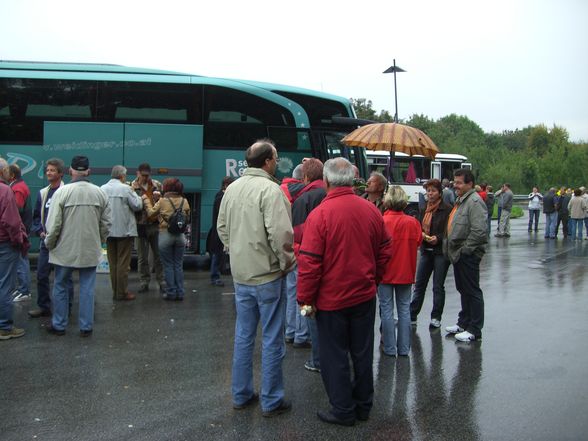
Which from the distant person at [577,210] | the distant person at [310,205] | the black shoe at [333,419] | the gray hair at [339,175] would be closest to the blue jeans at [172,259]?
the distant person at [310,205]

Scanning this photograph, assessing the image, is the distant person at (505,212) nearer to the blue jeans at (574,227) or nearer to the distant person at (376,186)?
the blue jeans at (574,227)

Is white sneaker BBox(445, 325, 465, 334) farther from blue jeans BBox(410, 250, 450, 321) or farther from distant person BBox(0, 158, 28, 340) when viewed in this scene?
distant person BBox(0, 158, 28, 340)

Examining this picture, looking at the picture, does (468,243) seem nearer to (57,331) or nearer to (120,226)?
(57,331)

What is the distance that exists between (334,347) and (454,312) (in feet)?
14.2

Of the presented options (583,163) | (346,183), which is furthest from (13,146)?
(583,163)

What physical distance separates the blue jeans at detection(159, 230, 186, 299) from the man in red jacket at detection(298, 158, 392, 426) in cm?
478

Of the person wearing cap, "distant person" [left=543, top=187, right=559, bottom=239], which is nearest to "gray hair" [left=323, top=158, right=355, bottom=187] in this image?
the person wearing cap

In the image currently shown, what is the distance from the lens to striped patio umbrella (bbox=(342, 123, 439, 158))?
8328 mm

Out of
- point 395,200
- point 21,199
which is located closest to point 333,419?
point 395,200

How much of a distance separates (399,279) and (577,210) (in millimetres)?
16877

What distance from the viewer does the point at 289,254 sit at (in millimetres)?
4457

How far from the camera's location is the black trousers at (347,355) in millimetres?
4277

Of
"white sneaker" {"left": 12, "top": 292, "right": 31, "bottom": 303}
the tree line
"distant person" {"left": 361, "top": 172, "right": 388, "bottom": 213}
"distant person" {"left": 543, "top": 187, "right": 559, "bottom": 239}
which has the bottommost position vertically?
"white sneaker" {"left": 12, "top": 292, "right": 31, "bottom": 303}

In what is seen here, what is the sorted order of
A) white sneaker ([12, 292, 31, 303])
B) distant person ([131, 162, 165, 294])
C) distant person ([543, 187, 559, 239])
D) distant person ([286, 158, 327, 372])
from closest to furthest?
distant person ([286, 158, 327, 372])
white sneaker ([12, 292, 31, 303])
distant person ([131, 162, 165, 294])
distant person ([543, 187, 559, 239])
